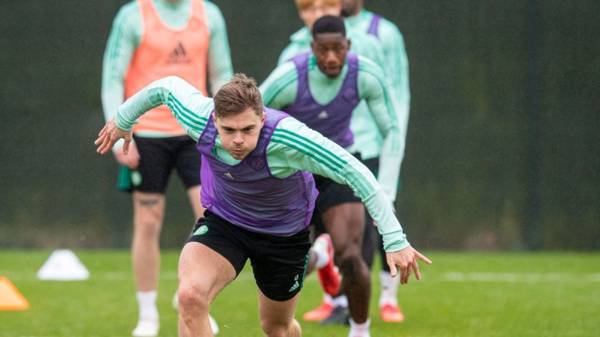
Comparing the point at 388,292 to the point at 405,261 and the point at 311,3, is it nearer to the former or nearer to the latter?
the point at 311,3

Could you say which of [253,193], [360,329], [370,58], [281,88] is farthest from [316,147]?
[370,58]

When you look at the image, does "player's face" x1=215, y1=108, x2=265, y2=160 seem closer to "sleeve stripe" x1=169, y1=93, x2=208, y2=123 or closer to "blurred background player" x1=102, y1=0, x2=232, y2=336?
"sleeve stripe" x1=169, y1=93, x2=208, y2=123

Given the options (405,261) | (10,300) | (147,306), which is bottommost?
(10,300)

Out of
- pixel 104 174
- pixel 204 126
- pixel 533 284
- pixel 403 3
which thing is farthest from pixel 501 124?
pixel 204 126

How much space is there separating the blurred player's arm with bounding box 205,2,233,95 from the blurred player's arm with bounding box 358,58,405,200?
4.00 feet

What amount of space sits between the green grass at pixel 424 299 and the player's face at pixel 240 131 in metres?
2.27

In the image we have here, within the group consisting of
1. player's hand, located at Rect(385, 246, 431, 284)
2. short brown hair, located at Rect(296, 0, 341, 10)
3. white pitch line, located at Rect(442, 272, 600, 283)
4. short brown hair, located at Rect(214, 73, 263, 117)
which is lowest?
white pitch line, located at Rect(442, 272, 600, 283)

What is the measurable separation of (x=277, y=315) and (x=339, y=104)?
154 centimetres

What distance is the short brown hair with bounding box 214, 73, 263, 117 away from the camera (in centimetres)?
491

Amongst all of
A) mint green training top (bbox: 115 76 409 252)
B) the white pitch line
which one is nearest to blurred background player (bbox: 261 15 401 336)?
mint green training top (bbox: 115 76 409 252)

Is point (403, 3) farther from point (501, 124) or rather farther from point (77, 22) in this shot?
point (77, 22)

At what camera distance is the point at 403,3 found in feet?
38.8

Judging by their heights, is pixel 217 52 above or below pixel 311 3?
below

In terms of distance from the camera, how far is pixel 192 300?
5.02 meters
